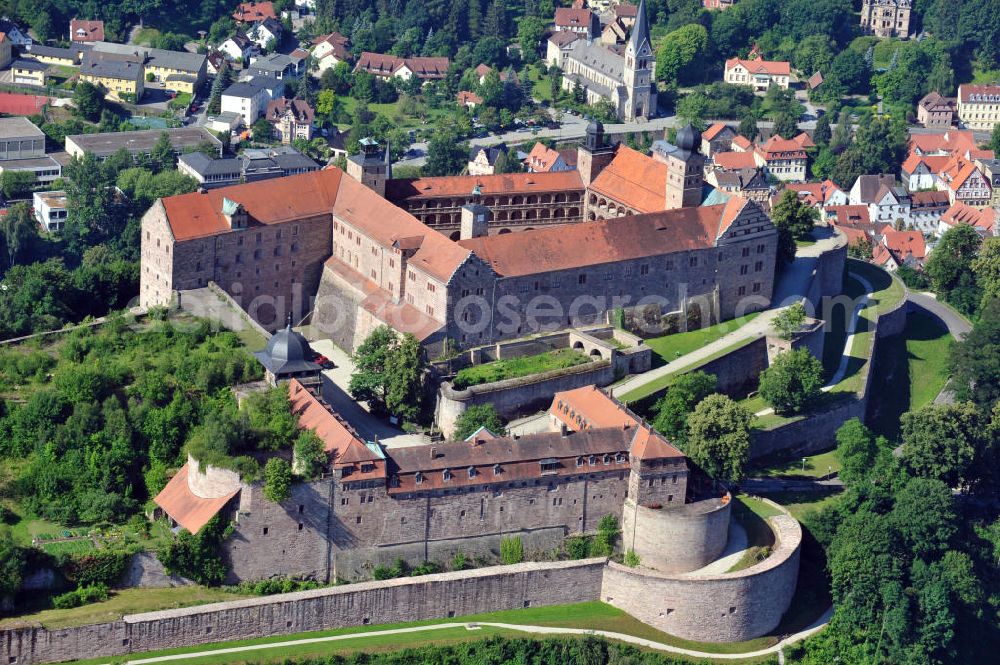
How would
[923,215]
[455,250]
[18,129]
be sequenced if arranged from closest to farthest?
[455,250] → [18,129] → [923,215]

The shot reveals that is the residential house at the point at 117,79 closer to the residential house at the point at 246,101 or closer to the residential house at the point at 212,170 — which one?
the residential house at the point at 246,101

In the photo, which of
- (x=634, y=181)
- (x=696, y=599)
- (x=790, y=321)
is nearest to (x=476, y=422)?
(x=696, y=599)

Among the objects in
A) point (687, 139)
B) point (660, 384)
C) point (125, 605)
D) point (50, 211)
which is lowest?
point (50, 211)

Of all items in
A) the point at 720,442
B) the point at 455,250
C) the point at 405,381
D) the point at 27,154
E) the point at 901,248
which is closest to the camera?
the point at 720,442

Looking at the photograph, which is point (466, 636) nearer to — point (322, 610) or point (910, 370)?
point (322, 610)

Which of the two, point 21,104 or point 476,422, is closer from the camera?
point 476,422

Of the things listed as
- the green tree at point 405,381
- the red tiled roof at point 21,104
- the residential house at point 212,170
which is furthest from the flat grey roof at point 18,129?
the green tree at point 405,381

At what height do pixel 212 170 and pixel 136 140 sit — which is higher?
pixel 212 170
